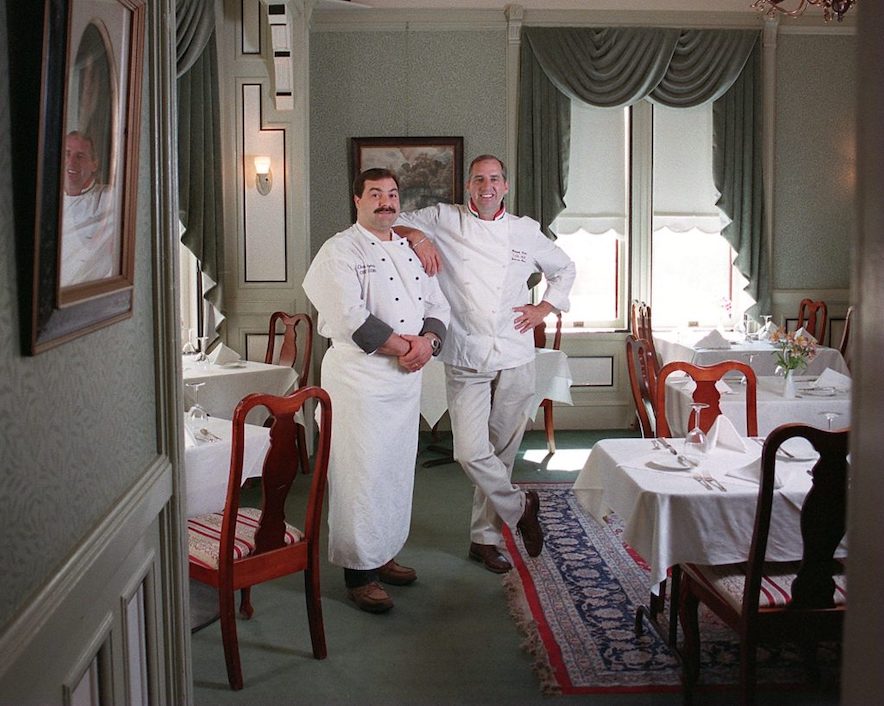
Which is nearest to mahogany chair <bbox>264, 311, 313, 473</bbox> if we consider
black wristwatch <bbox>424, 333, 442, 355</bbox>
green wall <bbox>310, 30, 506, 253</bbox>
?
green wall <bbox>310, 30, 506, 253</bbox>

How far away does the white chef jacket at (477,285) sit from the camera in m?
4.36

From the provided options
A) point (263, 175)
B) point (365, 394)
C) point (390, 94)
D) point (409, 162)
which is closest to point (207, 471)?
point (365, 394)

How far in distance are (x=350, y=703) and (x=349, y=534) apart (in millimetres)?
853

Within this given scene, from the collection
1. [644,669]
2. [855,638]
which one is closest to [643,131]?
[644,669]

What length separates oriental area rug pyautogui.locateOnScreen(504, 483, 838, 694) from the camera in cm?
327

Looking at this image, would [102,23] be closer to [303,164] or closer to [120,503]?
[120,503]

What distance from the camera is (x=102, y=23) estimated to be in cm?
155

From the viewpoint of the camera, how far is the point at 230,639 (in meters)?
3.21

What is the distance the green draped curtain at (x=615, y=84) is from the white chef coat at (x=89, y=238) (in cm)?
595

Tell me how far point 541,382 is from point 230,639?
11.8 feet

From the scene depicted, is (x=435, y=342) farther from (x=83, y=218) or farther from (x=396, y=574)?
(x=83, y=218)

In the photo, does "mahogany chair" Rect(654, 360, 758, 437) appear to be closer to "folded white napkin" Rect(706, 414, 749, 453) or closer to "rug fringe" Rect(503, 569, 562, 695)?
"folded white napkin" Rect(706, 414, 749, 453)

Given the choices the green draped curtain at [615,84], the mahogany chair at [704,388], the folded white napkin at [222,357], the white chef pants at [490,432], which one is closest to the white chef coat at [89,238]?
the mahogany chair at [704,388]

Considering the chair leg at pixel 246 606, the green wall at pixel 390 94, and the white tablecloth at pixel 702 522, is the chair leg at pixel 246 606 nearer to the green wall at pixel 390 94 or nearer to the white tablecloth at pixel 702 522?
the white tablecloth at pixel 702 522
